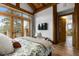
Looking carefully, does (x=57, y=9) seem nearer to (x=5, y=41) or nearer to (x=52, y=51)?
(x=52, y=51)

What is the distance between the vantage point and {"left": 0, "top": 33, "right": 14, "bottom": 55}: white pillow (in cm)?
126

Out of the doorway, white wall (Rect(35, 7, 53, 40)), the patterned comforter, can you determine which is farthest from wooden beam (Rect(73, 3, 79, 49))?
the patterned comforter

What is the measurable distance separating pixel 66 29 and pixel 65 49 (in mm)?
342

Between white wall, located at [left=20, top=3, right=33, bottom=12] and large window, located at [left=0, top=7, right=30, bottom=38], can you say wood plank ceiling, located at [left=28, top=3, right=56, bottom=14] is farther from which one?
large window, located at [left=0, top=7, right=30, bottom=38]

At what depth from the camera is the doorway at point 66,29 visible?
148cm

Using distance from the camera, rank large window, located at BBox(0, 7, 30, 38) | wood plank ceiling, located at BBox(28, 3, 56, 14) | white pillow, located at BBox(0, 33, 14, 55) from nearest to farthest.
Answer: white pillow, located at BBox(0, 33, 14, 55) < large window, located at BBox(0, 7, 30, 38) < wood plank ceiling, located at BBox(28, 3, 56, 14)

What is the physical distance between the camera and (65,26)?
4.99ft

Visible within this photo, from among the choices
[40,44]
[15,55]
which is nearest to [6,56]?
[15,55]

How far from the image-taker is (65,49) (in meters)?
1.51

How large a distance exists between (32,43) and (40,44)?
0.15 meters

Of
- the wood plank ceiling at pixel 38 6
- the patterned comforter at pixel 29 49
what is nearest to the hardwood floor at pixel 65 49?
the patterned comforter at pixel 29 49

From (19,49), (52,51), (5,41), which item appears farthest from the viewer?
(52,51)

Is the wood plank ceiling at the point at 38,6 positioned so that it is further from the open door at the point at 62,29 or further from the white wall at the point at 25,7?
the open door at the point at 62,29

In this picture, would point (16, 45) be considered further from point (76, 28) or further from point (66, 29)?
point (76, 28)
